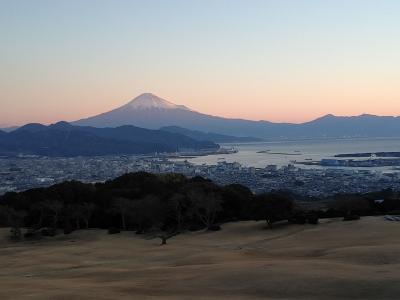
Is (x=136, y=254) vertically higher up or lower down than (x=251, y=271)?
lower down

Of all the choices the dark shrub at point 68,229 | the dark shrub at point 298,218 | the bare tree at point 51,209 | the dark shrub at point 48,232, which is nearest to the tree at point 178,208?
the dark shrub at point 68,229

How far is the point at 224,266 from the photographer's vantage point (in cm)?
1605

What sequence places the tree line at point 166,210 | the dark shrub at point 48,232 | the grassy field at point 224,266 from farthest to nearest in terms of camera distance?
1. the dark shrub at point 48,232
2. the tree line at point 166,210
3. the grassy field at point 224,266

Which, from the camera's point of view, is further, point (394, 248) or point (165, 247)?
point (165, 247)

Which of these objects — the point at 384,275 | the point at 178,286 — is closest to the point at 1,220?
the point at 178,286

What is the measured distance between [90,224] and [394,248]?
2379 centimetres

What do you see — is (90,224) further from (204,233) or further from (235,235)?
(235,235)

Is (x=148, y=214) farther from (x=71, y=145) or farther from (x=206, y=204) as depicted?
(x=71, y=145)

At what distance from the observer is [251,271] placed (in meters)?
14.7

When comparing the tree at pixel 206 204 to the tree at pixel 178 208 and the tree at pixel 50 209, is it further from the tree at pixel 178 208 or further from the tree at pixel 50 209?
the tree at pixel 50 209

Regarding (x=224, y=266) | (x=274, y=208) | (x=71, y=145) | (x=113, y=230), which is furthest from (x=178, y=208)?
(x=71, y=145)

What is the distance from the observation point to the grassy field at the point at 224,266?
12.5m

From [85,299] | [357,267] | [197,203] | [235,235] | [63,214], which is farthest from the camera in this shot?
[63,214]

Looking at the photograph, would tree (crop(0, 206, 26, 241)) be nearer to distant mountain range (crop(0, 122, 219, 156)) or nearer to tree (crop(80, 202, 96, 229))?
tree (crop(80, 202, 96, 229))
